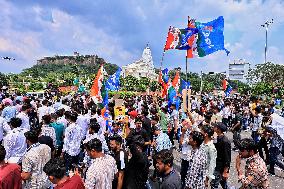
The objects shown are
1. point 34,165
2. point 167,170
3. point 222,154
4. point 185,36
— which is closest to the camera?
point 167,170

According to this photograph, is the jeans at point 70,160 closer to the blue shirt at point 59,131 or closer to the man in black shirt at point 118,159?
the blue shirt at point 59,131

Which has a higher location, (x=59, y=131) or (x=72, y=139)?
(x=59, y=131)

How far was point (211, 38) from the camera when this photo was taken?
13727mm

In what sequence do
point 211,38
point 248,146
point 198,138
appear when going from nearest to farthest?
point 248,146 → point 198,138 → point 211,38

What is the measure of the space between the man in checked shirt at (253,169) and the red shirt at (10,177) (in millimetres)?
3177

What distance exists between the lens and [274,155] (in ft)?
34.7

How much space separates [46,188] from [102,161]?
132 centimetres

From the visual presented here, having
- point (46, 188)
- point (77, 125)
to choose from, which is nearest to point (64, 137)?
point (77, 125)

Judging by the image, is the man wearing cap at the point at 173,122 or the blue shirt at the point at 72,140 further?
the man wearing cap at the point at 173,122

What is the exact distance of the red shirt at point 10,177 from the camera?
15.6ft

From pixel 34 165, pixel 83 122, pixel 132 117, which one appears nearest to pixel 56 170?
pixel 34 165

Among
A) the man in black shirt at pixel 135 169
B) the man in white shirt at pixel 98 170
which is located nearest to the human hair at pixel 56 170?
the man in white shirt at pixel 98 170

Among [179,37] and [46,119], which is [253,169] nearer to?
[46,119]

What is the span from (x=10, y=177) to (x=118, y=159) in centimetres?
170
